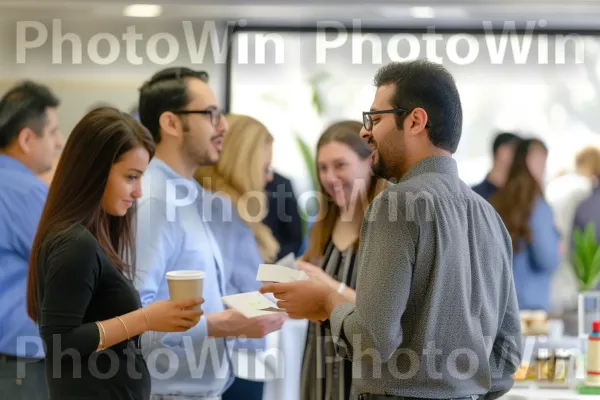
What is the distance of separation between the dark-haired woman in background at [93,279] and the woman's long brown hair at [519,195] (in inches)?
53.7

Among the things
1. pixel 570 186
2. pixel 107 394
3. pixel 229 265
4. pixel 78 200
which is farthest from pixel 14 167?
pixel 570 186

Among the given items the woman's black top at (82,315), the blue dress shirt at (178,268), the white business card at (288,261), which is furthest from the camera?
the white business card at (288,261)

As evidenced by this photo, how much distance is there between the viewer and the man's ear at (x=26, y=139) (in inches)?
115

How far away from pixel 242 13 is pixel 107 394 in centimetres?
154

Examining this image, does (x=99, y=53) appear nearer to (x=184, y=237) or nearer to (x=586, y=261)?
(x=184, y=237)

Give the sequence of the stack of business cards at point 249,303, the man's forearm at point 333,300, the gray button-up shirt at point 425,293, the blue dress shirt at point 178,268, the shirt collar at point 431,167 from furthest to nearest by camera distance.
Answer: the blue dress shirt at point 178,268 → the stack of business cards at point 249,303 → the man's forearm at point 333,300 → the shirt collar at point 431,167 → the gray button-up shirt at point 425,293

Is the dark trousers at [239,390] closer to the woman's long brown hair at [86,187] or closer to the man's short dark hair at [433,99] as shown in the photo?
the woman's long brown hair at [86,187]

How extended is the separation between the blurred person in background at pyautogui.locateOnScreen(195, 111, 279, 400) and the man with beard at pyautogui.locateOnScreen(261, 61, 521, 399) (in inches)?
37.6

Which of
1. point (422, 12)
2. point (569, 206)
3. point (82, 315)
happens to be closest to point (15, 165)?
point (82, 315)

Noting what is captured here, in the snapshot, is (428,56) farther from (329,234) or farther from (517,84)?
(329,234)

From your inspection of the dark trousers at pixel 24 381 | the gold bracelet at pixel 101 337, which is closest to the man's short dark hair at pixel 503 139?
the gold bracelet at pixel 101 337

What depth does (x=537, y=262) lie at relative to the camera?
307 centimetres

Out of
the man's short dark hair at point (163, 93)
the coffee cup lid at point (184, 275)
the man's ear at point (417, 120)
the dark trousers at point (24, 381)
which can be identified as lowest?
the dark trousers at point (24, 381)

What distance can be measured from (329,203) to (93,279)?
3.29 ft
